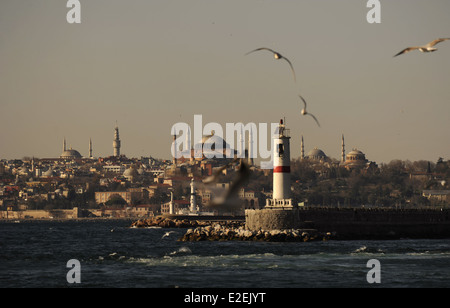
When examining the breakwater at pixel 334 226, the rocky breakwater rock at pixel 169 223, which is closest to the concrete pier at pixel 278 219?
the breakwater at pixel 334 226

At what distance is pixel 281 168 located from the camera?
68938mm

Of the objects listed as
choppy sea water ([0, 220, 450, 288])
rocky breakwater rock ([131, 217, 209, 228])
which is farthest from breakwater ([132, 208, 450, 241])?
rocky breakwater rock ([131, 217, 209, 228])

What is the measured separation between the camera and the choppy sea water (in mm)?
40000

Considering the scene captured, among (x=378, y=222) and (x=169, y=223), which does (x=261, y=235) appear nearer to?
(x=378, y=222)

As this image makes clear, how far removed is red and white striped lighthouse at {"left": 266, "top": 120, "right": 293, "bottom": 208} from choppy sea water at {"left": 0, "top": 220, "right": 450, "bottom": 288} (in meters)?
6.61

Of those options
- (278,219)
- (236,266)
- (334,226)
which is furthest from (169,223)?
(236,266)

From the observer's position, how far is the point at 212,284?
39.0 meters

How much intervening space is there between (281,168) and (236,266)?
23638 mm

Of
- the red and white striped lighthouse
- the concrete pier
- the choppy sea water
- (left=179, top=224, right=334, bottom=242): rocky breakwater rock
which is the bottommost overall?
the choppy sea water

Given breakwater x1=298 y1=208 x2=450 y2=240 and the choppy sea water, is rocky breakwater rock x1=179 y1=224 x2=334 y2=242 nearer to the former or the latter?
breakwater x1=298 y1=208 x2=450 y2=240
